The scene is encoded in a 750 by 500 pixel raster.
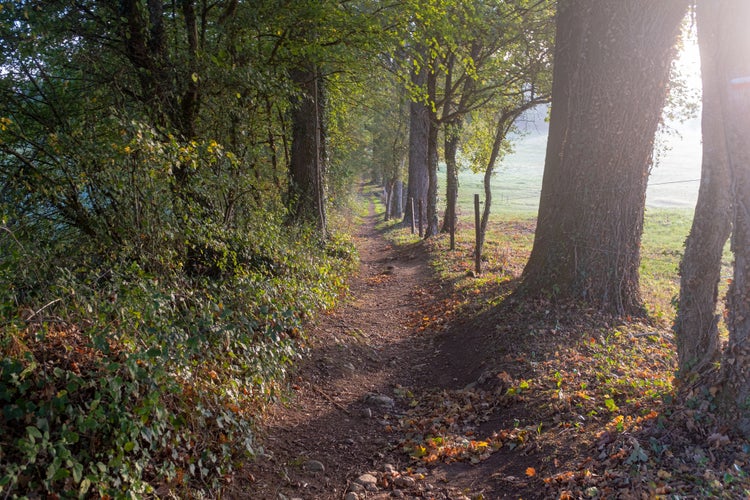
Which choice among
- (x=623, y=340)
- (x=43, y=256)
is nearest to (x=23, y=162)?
(x=43, y=256)

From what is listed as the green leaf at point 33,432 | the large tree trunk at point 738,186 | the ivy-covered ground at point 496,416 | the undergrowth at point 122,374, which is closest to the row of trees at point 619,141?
the large tree trunk at point 738,186

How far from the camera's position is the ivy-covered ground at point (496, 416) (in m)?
3.80

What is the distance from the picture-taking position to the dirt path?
4438 millimetres

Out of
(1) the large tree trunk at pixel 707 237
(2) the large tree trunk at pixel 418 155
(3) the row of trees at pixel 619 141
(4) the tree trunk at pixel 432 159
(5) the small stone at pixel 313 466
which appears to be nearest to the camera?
(3) the row of trees at pixel 619 141

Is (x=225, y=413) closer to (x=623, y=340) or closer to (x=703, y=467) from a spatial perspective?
(x=703, y=467)

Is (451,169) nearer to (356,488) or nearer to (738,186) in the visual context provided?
(738,186)

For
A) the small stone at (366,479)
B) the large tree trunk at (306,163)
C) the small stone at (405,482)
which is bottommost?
the small stone at (366,479)

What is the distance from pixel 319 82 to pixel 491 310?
25.9 ft

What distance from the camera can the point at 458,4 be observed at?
1173cm

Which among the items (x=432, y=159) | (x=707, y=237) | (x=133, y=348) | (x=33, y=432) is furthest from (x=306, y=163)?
(x=33, y=432)

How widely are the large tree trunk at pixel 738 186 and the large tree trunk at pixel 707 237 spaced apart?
0.13 meters

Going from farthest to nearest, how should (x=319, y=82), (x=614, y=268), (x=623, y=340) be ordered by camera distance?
(x=319, y=82) → (x=614, y=268) → (x=623, y=340)

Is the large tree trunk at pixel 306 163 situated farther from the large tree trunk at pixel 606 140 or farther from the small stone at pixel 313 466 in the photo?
the small stone at pixel 313 466

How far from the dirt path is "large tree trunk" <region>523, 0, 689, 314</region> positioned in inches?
78.8
